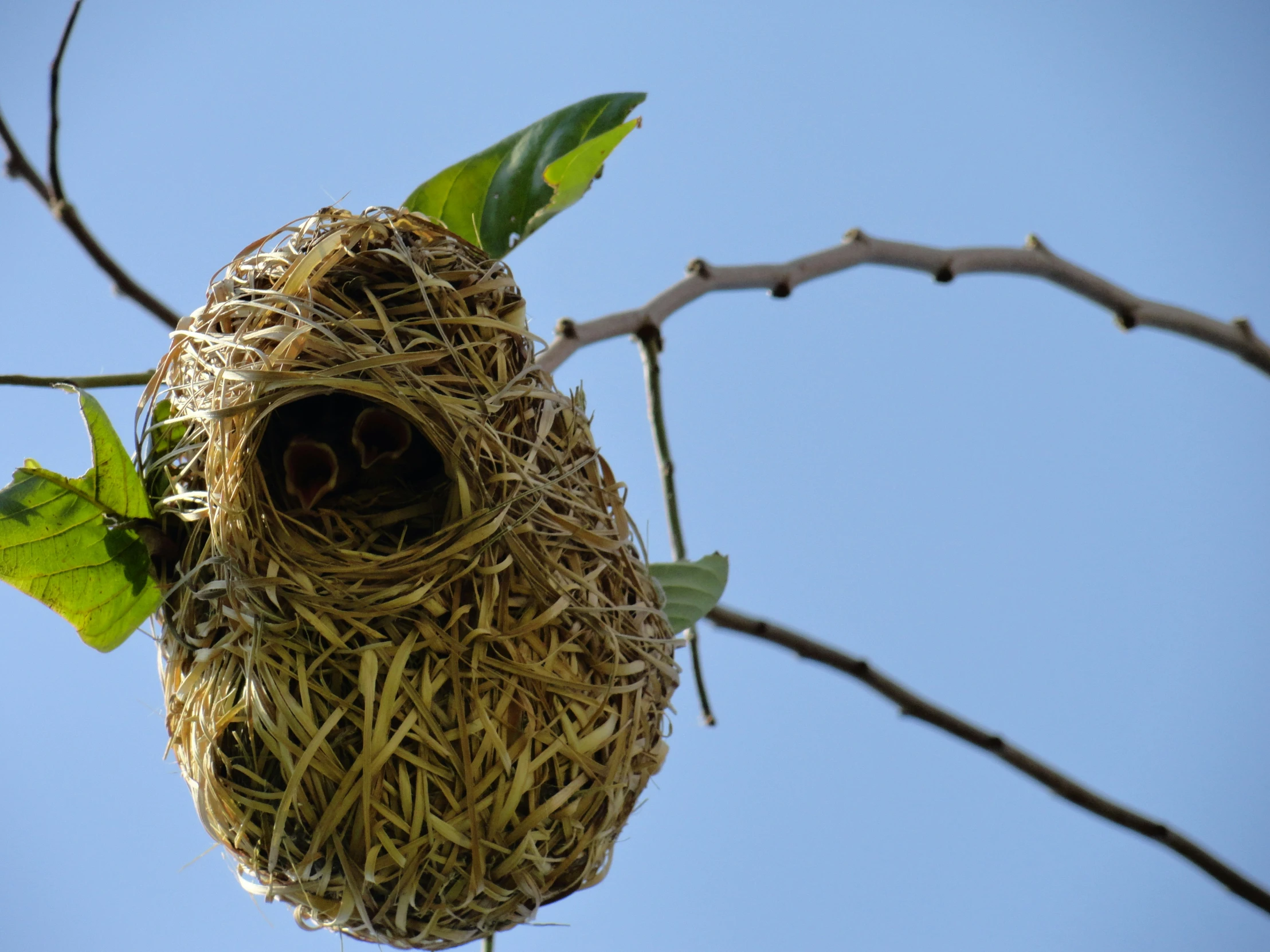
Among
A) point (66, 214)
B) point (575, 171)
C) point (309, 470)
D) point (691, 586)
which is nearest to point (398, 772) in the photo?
point (309, 470)

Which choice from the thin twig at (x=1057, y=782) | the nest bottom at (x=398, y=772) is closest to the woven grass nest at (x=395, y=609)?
the nest bottom at (x=398, y=772)

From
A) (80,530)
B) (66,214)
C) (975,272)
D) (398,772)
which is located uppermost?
(975,272)

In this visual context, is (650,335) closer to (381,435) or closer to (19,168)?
(381,435)

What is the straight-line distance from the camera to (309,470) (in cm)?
78

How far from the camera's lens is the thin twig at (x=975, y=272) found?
118 centimetres

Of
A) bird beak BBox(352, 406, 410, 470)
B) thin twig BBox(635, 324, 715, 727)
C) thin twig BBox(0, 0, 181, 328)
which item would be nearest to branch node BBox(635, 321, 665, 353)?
thin twig BBox(635, 324, 715, 727)

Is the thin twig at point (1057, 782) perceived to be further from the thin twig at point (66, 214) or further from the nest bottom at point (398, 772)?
the thin twig at point (66, 214)

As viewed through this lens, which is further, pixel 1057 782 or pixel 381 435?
pixel 1057 782

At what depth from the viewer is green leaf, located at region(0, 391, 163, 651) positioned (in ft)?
2.54

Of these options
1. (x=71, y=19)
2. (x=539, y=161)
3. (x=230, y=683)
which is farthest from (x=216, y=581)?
(x=71, y=19)

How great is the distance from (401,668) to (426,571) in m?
0.06

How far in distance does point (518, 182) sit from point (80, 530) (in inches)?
17.6

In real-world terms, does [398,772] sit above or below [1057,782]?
below

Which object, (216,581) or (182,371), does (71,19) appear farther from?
(216,581)
